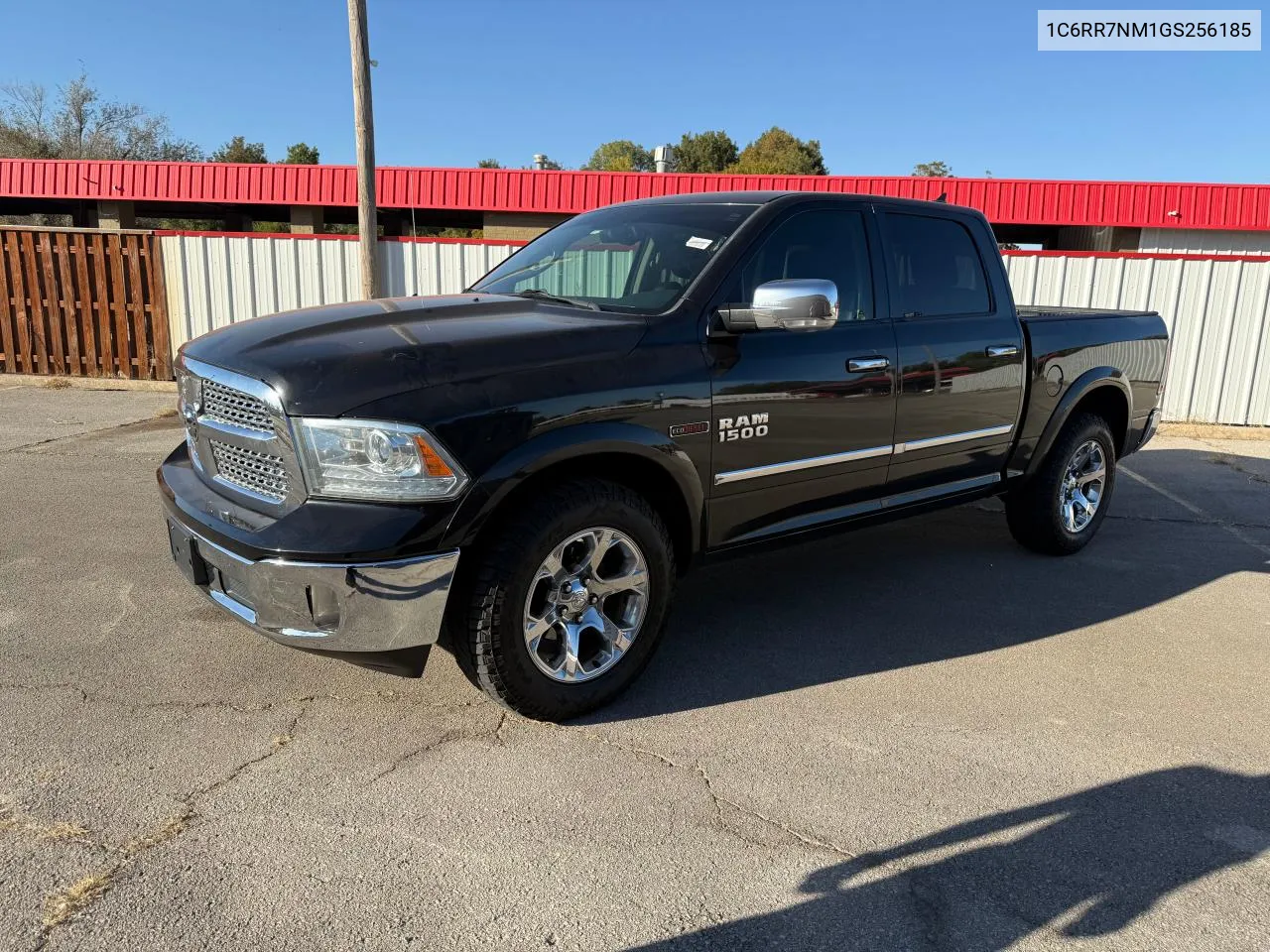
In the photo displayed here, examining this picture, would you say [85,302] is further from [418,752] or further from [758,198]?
[418,752]

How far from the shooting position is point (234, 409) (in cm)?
305

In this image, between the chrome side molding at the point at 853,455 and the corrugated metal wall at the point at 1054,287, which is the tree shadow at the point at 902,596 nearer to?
the chrome side molding at the point at 853,455

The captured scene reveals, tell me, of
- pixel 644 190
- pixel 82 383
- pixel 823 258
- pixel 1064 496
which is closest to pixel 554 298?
pixel 823 258

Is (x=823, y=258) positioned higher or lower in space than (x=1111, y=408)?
higher

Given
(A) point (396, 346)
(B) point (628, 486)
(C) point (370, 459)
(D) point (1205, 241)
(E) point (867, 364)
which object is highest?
(D) point (1205, 241)

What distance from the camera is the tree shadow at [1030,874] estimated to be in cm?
225

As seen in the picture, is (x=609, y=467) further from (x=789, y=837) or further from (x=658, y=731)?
(x=789, y=837)

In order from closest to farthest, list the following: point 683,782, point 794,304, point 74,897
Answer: point 74,897 → point 683,782 → point 794,304

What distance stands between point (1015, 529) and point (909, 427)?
1.70 m

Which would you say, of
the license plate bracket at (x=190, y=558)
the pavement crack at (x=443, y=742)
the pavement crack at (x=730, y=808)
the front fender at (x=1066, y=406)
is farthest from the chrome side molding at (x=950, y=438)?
the license plate bracket at (x=190, y=558)

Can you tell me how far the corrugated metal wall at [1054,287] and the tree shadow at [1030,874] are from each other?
9.25 metres

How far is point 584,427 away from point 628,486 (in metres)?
0.38

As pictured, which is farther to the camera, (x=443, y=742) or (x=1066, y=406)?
(x=1066, y=406)

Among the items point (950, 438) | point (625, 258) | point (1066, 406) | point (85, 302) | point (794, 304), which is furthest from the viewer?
point (85, 302)
